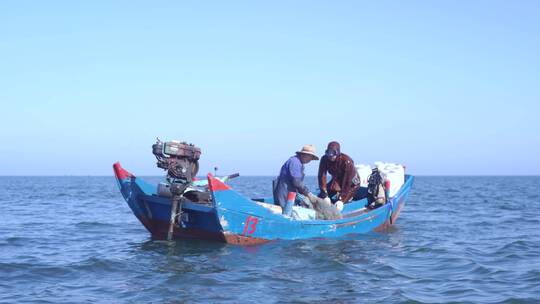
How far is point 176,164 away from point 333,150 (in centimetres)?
473

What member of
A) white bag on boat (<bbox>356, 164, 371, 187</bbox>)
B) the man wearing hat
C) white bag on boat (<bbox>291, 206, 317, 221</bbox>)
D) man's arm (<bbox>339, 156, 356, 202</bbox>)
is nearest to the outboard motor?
the man wearing hat

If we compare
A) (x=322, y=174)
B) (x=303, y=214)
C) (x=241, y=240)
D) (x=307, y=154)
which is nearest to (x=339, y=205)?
(x=322, y=174)

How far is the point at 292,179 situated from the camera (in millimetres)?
12477

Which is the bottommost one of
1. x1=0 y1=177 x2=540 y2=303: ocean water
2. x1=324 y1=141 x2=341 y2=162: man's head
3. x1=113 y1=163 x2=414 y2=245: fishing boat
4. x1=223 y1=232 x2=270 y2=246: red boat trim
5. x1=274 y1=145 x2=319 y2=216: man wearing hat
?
x1=0 y1=177 x2=540 y2=303: ocean water

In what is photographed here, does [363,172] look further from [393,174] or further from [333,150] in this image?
[333,150]

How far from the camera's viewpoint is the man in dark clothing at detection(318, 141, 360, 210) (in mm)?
15023

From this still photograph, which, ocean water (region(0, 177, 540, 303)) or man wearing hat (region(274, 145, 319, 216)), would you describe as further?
man wearing hat (region(274, 145, 319, 216))

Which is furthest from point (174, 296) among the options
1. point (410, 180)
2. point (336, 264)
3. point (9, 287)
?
point (410, 180)

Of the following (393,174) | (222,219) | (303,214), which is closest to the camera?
(222,219)

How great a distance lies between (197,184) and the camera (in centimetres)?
1295

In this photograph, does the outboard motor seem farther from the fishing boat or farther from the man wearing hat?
the man wearing hat

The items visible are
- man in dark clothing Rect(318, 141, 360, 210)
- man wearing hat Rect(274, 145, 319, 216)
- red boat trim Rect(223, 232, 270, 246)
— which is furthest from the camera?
man in dark clothing Rect(318, 141, 360, 210)

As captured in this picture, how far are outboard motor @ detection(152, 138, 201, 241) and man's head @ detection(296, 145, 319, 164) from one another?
2.27 m

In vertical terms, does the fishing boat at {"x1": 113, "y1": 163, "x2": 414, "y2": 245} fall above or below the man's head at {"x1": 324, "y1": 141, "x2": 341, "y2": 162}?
below
